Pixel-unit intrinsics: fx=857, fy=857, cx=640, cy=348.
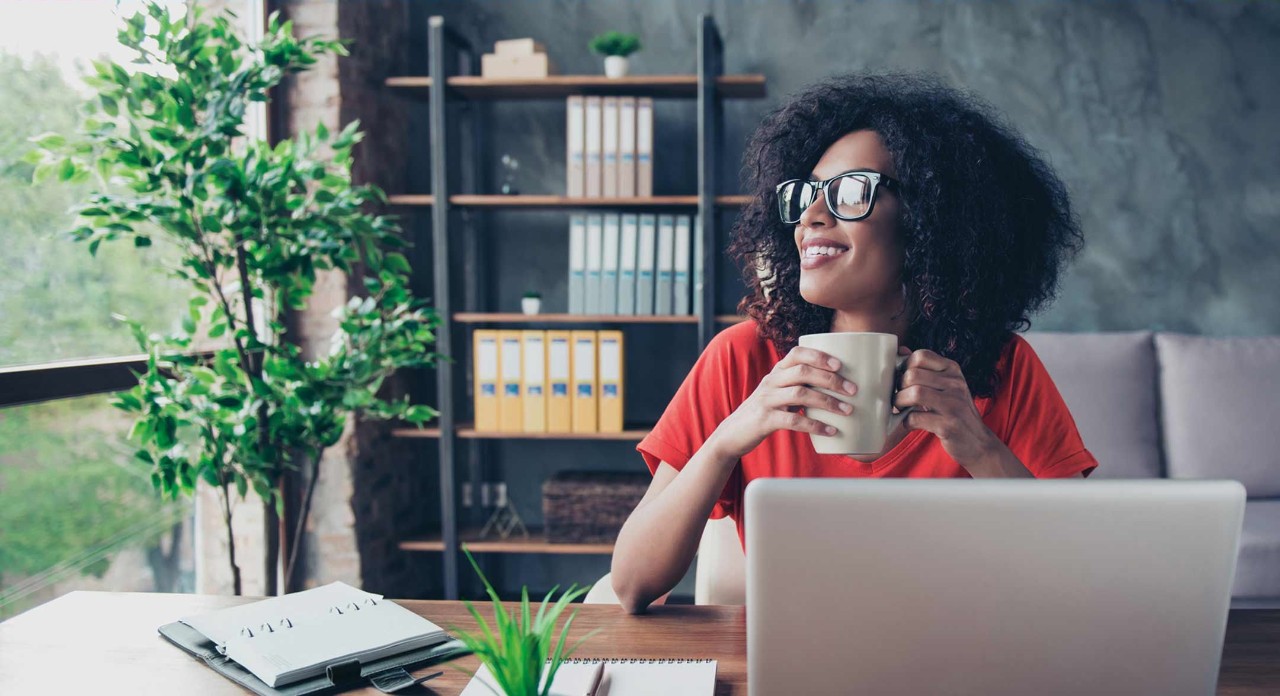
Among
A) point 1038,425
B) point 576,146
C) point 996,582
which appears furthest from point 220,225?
point 996,582

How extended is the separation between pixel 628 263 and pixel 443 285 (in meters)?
0.64

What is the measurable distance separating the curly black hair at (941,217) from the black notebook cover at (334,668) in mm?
733

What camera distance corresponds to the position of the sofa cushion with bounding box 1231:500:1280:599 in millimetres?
2396

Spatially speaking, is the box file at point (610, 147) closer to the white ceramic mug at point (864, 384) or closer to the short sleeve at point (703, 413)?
the short sleeve at point (703, 413)

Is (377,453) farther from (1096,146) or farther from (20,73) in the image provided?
(1096,146)

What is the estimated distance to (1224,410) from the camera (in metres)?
2.78

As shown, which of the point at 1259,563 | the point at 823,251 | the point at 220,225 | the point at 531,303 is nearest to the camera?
the point at 823,251

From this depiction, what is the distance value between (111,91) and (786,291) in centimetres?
142

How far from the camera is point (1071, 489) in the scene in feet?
1.93

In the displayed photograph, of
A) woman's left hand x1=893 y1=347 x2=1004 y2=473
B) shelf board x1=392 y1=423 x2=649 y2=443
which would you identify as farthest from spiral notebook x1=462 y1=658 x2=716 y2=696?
shelf board x1=392 y1=423 x2=649 y2=443

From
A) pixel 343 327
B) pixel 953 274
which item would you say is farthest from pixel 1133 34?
pixel 343 327

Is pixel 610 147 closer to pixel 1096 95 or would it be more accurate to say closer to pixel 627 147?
pixel 627 147

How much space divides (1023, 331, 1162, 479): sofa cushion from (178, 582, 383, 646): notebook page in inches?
95.6

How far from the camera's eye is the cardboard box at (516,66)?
9.50ft
